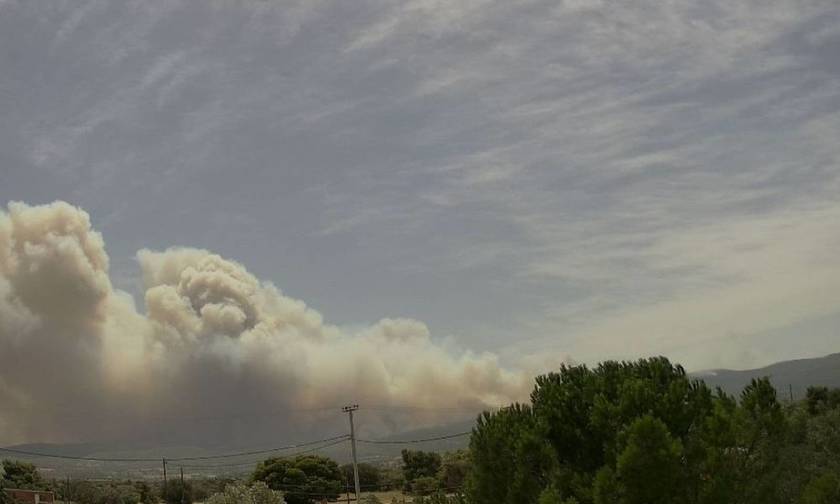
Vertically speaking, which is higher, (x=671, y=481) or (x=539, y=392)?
(x=539, y=392)

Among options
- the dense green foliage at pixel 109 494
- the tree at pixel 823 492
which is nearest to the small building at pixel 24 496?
the dense green foliage at pixel 109 494

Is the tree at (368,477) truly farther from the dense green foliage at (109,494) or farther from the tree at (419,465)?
the dense green foliage at (109,494)

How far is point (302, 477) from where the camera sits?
134 metres

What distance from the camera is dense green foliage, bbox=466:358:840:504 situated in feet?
107

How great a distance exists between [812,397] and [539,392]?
92.6 m

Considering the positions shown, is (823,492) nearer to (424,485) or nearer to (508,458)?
(508,458)

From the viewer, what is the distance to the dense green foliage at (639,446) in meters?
32.6

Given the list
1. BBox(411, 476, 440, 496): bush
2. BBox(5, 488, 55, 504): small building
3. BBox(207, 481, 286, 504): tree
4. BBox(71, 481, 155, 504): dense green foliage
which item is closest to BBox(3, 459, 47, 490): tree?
BBox(71, 481, 155, 504): dense green foliage

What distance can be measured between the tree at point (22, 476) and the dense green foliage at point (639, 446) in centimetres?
11162

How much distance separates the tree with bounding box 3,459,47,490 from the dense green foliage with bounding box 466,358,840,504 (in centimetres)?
11162

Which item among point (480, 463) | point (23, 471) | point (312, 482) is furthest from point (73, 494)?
point (480, 463)

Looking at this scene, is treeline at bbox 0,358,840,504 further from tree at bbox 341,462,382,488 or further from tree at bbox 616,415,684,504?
tree at bbox 341,462,382,488

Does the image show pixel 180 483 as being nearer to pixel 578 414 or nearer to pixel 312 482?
pixel 312 482

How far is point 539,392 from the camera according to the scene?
136 feet
